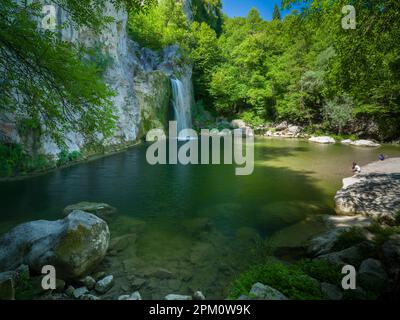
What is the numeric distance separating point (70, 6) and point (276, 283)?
6.61 metres

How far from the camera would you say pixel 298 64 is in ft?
129

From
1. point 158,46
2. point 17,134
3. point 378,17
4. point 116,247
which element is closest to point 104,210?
point 116,247

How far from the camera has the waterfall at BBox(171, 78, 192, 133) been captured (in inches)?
1419

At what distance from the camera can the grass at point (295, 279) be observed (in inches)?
163

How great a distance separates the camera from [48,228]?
627 centimetres

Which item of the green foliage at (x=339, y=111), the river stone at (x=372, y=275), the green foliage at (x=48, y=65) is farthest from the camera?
the green foliage at (x=339, y=111)

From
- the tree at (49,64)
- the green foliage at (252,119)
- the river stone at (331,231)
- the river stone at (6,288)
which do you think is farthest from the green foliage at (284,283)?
the green foliage at (252,119)

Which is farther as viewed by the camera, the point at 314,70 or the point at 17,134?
the point at 314,70

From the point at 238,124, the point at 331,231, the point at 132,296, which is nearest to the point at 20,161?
the point at 132,296

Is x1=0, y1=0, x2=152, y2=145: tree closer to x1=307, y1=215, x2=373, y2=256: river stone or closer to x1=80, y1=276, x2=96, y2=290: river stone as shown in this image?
x1=80, y1=276, x2=96, y2=290: river stone

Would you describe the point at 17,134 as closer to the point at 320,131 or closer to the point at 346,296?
the point at 346,296

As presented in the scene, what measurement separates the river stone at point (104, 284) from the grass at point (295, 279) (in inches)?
102

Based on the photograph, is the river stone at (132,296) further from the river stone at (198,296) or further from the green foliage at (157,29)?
the green foliage at (157,29)
